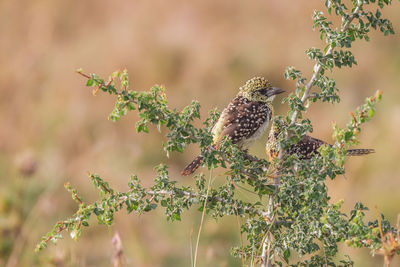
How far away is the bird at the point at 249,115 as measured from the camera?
5500 millimetres

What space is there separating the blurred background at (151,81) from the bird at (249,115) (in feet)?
9.16

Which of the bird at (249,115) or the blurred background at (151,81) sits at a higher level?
the blurred background at (151,81)

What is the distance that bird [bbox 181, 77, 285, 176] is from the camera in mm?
5500

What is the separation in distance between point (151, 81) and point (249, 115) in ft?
33.9

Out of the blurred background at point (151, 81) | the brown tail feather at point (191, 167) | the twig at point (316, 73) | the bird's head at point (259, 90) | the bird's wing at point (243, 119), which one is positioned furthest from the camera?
the blurred background at point (151, 81)

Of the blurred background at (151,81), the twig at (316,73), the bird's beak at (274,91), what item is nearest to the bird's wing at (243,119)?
the bird's beak at (274,91)

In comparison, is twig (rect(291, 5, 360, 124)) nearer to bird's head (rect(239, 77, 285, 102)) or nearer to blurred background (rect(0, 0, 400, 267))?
bird's head (rect(239, 77, 285, 102))

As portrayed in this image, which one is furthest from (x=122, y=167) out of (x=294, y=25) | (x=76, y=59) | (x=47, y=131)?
(x=294, y=25)

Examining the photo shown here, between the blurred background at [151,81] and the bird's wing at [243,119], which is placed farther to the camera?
the blurred background at [151,81]

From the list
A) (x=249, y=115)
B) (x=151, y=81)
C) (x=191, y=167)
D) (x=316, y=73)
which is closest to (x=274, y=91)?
(x=249, y=115)

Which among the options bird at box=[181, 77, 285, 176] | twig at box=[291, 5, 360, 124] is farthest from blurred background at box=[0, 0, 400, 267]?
twig at box=[291, 5, 360, 124]

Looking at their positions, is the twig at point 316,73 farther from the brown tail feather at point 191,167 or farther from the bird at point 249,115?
the bird at point 249,115

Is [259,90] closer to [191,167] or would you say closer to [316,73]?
[191,167]

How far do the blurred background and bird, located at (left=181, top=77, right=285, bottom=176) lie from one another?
279 centimetres
